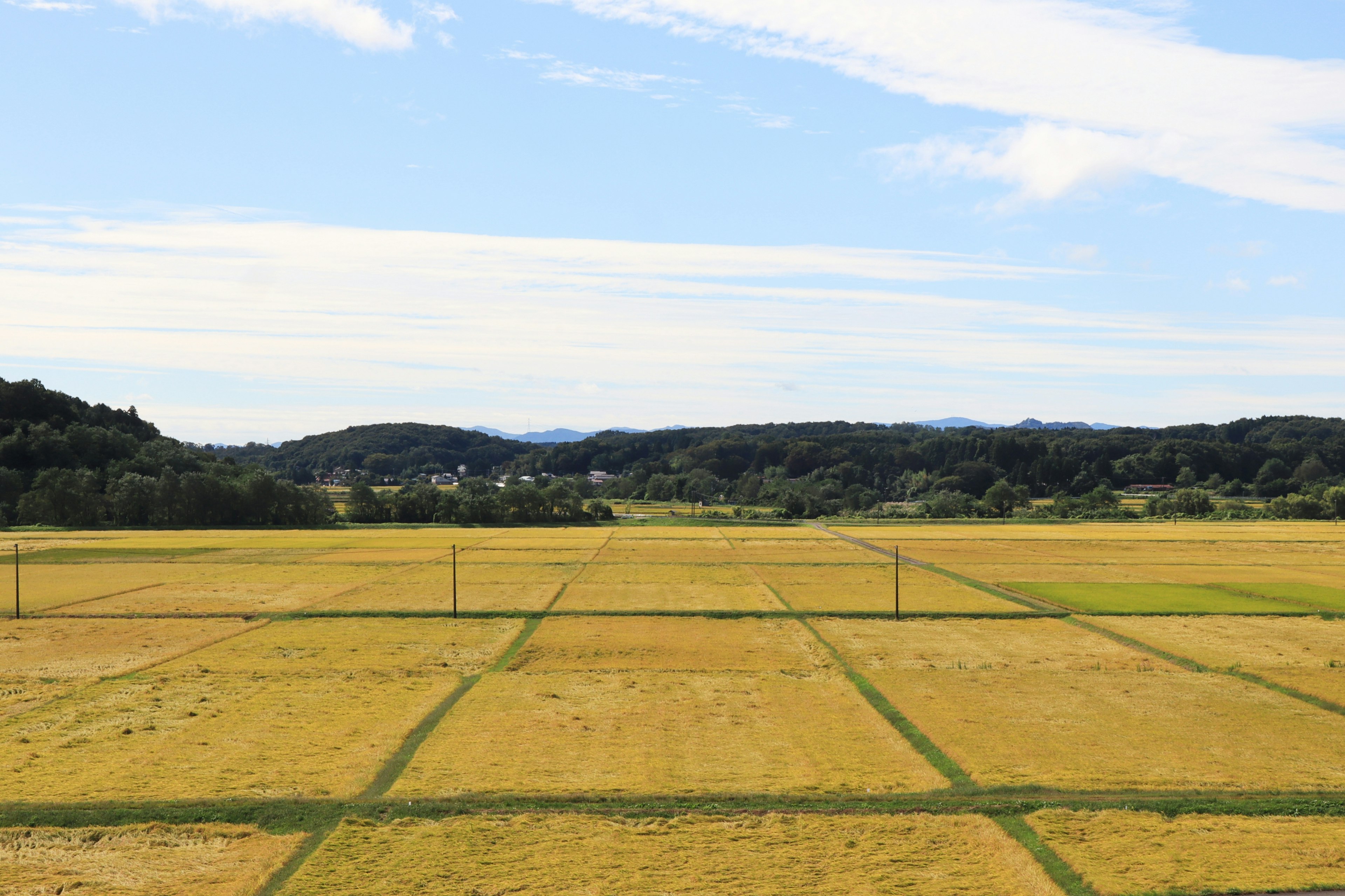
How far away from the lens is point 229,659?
33375 mm

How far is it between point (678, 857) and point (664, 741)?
6.76m

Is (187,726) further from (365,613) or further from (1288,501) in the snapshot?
(1288,501)

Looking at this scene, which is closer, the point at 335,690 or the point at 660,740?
the point at 660,740

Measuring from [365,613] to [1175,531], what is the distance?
92.8 meters

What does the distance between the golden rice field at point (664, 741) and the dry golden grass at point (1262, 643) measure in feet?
0.90

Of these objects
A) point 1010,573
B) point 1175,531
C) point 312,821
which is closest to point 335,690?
point 312,821

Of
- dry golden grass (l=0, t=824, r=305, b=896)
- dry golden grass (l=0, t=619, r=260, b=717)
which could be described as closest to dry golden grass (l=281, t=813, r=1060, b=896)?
dry golden grass (l=0, t=824, r=305, b=896)

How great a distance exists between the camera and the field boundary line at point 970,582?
48.1m

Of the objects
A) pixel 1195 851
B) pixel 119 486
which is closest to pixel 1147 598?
pixel 1195 851

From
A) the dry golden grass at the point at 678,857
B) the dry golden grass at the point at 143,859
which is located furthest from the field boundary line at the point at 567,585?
the dry golden grass at the point at 143,859

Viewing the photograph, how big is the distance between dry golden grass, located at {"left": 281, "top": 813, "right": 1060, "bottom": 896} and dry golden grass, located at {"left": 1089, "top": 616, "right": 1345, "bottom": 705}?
17814mm

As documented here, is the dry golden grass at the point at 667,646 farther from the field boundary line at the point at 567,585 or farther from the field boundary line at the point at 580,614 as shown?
the field boundary line at the point at 567,585

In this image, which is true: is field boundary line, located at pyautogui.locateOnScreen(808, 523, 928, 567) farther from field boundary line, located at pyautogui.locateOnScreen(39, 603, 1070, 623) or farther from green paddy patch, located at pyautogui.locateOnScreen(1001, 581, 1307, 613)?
green paddy patch, located at pyautogui.locateOnScreen(1001, 581, 1307, 613)

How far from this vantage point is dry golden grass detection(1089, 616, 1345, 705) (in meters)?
30.9
